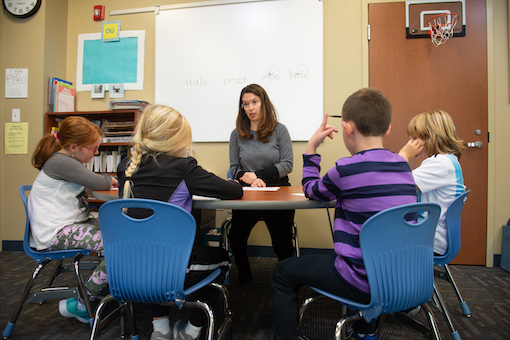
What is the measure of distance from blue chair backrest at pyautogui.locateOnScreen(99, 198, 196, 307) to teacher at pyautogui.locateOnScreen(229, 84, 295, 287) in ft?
3.20

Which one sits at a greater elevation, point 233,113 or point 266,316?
point 233,113

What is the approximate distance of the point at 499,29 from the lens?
2.37 meters

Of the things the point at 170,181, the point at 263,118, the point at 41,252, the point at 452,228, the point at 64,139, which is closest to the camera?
the point at 170,181

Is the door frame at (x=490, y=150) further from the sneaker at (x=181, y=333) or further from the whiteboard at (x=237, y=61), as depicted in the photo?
the sneaker at (x=181, y=333)

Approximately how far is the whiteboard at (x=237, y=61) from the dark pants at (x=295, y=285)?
5.86ft

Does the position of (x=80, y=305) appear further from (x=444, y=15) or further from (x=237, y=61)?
(x=444, y=15)

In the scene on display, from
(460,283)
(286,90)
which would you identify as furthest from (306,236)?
(286,90)

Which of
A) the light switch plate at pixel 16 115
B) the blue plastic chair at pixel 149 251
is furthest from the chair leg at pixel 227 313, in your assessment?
the light switch plate at pixel 16 115

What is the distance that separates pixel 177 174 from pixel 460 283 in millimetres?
2131

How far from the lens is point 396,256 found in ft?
2.60

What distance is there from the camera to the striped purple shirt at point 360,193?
851mm

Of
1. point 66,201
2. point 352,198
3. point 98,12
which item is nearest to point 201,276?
point 352,198

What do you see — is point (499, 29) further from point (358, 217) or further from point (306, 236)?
point (358, 217)

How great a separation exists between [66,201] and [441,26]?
2986 millimetres
